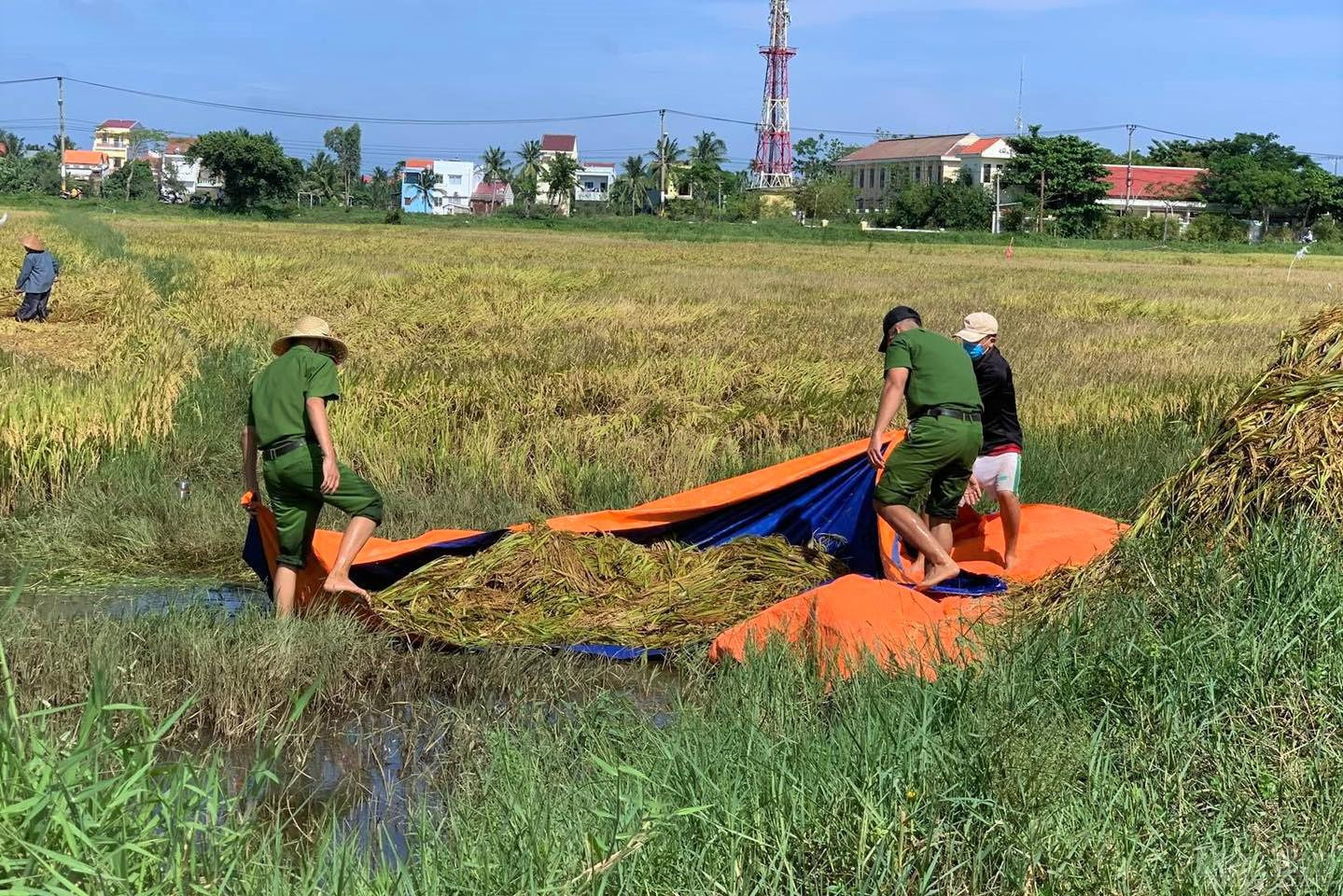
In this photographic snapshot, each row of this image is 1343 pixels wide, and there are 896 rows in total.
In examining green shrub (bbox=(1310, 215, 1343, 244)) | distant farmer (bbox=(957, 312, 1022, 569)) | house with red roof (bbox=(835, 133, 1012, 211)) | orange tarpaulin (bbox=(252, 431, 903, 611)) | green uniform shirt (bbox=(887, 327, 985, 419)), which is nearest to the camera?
green uniform shirt (bbox=(887, 327, 985, 419))

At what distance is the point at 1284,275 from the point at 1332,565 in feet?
106

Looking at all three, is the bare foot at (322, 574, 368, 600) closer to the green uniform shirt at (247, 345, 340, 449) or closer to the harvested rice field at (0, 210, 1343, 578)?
the green uniform shirt at (247, 345, 340, 449)

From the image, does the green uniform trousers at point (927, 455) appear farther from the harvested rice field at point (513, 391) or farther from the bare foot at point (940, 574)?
the harvested rice field at point (513, 391)

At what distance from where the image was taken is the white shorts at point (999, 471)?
6410mm

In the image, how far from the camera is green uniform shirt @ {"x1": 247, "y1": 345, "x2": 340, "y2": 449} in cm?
535

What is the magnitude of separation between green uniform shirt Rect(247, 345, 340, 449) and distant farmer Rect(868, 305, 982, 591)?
2.48 meters

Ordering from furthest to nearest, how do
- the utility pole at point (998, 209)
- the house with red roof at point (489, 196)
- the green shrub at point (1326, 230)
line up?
1. the house with red roof at point (489, 196)
2. the utility pole at point (998, 209)
3. the green shrub at point (1326, 230)

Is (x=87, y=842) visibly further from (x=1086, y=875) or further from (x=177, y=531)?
(x=177, y=531)

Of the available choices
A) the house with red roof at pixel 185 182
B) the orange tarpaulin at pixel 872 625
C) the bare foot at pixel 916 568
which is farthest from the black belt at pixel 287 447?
the house with red roof at pixel 185 182

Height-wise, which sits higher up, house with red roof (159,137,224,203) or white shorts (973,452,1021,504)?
house with red roof (159,137,224,203)

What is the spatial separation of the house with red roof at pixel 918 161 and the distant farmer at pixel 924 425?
10143cm

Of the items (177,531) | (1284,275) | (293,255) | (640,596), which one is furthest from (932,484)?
(1284,275)

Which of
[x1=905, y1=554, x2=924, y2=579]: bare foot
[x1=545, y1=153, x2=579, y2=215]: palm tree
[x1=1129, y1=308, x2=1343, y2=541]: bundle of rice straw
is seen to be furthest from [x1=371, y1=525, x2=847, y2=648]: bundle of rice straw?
[x1=545, y1=153, x2=579, y2=215]: palm tree

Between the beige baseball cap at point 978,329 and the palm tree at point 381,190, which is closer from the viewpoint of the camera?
the beige baseball cap at point 978,329
